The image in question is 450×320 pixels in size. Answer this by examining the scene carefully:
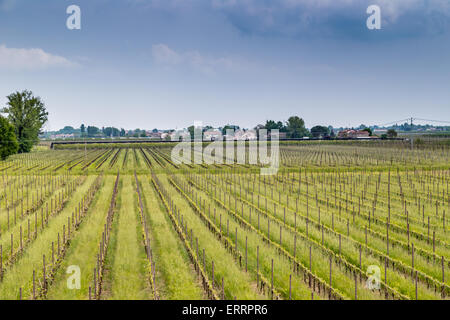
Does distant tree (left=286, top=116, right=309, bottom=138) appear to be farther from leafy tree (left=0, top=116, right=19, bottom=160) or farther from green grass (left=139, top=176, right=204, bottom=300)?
green grass (left=139, top=176, right=204, bottom=300)

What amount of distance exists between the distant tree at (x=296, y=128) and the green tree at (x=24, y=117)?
8248 cm

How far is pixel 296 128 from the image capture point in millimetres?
121812

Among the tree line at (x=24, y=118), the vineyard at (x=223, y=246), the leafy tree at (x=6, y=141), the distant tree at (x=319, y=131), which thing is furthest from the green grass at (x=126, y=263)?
the distant tree at (x=319, y=131)

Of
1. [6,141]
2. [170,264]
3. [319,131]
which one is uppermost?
[319,131]

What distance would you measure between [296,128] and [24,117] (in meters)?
86.6

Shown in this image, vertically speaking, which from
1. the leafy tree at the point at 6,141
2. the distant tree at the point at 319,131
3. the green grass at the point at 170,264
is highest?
the distant tree at the point at 319,131

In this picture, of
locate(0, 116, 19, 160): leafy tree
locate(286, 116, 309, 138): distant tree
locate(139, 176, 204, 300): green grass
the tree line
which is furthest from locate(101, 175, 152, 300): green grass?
locate(286, 116, 309, 138): distant tree

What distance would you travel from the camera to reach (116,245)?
11266mm

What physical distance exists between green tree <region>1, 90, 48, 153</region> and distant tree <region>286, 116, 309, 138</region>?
8248cm

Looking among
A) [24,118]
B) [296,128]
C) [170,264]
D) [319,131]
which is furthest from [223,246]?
[319,131]

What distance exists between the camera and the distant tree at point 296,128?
121 m

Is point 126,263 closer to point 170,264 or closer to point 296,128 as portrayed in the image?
point 170,264

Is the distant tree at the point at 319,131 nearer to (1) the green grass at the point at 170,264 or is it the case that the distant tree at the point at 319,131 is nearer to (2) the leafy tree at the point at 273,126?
(2) the leafy tree at the point at 273,126
